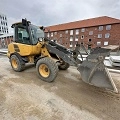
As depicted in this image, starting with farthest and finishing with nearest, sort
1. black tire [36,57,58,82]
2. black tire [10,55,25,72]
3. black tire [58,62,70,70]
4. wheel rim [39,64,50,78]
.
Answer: black tire [58,62,70,70] < black tire [10,55,25,72] < wheel rim [39,64,50,78] < black tire [36,57,58,82]

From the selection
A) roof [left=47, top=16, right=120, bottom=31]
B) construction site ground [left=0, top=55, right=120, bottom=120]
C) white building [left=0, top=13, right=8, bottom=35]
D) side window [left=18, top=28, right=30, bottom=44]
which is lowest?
construction site ground [left=0, top=55, right=120, bottom=120]

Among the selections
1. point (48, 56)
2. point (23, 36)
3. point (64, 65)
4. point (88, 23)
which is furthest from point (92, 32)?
point (48, 56)

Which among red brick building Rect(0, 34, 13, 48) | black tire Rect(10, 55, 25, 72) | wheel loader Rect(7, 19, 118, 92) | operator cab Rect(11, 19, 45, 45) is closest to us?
wheel loader Rect(7, 19, 118, 92)

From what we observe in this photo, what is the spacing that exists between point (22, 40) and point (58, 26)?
37.0 meters

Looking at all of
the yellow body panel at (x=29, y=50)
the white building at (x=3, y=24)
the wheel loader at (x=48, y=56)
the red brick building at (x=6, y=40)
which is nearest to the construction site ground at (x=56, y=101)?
the wheel loader at (x=48, y=56)

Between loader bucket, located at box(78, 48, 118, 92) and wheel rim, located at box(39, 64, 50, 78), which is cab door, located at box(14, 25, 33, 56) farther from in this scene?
loader bucket, located at box(78, 48, 118, 92)

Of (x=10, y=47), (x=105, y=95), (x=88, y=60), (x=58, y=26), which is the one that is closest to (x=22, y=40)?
(x=10, y=47)

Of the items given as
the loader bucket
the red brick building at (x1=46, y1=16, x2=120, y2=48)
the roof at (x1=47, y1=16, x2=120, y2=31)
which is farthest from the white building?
the loader bucket

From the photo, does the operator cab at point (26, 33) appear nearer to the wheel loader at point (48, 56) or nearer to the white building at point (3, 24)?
the wheel loader at point (48, 56)

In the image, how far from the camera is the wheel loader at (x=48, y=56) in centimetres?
273

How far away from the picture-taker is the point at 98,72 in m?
2.72

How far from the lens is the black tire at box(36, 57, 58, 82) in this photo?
3627 mm

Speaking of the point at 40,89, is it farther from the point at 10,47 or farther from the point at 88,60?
the point at 10,47

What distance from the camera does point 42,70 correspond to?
404 centimetres
